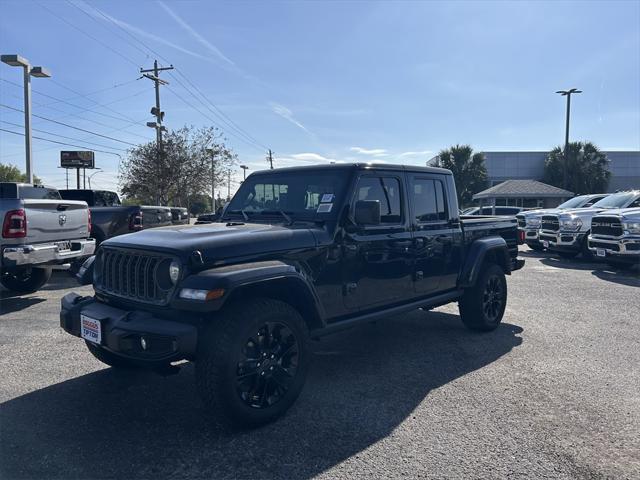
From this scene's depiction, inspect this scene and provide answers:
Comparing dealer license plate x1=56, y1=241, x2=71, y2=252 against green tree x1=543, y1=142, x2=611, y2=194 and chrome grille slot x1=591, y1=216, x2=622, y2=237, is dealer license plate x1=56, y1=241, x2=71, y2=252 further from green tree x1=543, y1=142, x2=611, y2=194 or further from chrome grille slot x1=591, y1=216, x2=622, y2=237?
green tree x1=543, y1=142, x2=611, y2=194

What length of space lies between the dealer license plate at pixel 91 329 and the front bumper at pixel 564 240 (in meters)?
13.5

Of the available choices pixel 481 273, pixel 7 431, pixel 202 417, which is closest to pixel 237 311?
pixel 202 417

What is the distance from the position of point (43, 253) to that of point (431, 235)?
5.74 m

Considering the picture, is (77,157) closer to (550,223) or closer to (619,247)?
(550,223)

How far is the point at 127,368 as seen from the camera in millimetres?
4516

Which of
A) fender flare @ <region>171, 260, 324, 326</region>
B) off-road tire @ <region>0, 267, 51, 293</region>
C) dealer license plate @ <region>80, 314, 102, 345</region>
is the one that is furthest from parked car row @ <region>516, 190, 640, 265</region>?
Result: off-road tire @ <region>0, 267, 51, 293</region>

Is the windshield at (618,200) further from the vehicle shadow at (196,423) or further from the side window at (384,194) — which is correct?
the side window at (384,194)

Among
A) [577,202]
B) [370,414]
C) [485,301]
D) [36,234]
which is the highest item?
[577,202]

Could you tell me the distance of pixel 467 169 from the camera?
39.4 m

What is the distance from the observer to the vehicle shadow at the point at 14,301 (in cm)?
708

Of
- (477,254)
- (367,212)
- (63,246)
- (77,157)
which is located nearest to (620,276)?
(477,254)

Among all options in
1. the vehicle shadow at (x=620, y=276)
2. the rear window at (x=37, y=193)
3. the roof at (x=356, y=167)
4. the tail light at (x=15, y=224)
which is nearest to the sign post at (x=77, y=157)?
the rear window at (x=37, y=193)

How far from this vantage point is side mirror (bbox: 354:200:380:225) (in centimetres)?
399

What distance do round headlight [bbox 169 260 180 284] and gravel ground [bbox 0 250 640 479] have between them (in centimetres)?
107
